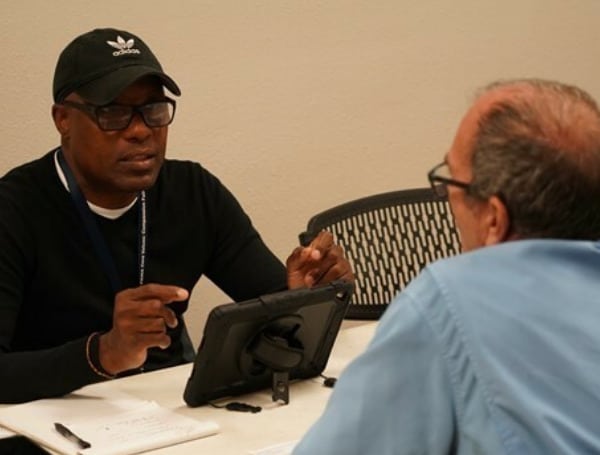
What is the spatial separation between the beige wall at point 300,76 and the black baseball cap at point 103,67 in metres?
0.61

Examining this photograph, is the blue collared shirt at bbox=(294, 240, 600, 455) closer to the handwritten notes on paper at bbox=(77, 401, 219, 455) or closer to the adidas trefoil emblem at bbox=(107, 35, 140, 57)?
the handwritten notes on paper at bbox=(77, 401, 219, 455)

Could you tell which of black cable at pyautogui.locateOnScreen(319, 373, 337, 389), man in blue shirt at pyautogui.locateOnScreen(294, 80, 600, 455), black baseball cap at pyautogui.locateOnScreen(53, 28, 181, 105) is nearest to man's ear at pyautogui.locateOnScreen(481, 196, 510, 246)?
man in blue shirt at pyautogui.locateOnScreen(294, 80, 600, 455)

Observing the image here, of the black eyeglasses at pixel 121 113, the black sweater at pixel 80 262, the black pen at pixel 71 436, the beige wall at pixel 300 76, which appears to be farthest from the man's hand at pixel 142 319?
the beige wall at pixel 300 76

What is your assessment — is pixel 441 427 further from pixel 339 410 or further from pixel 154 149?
pixel 154 149

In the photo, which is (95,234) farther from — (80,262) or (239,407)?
(239,407)

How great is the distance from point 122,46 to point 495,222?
5.26 feet

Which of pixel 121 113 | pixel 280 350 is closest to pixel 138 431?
pixel 280 350

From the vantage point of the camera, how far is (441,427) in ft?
4.12

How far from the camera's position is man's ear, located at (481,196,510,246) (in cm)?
137

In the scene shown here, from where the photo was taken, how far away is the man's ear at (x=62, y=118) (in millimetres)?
2785

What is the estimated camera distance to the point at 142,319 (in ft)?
7.47

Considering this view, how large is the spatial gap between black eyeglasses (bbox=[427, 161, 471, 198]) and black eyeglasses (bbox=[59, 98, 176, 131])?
1294 mm

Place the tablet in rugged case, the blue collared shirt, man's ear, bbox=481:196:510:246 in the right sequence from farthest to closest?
the tablet in rugged case, man's ear, bbox=481:196:510:246, the blue collared shirt

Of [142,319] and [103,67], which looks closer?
[142,319]
